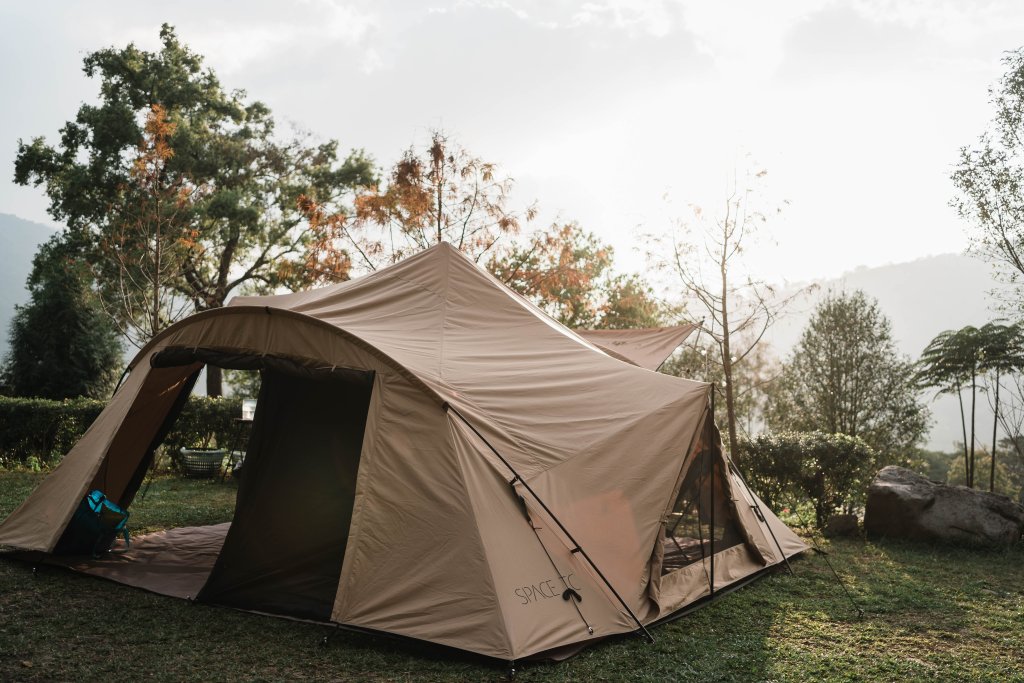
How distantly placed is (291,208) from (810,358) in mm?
15421

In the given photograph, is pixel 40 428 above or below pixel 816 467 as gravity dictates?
above

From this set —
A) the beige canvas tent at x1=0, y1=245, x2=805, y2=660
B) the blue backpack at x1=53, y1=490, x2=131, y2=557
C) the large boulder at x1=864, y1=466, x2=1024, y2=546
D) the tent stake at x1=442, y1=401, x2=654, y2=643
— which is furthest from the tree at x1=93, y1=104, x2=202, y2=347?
the large boulder at x1=864, y1=466, x2=1024, y2=546

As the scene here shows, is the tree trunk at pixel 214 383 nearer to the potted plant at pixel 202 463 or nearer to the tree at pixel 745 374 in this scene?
the potted plant at pixel 202 463

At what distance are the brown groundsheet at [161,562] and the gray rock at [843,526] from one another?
6.45 m

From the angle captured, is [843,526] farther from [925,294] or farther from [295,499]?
[925,294]

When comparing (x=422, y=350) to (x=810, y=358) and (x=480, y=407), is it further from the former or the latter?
→ (x=810, y=358)

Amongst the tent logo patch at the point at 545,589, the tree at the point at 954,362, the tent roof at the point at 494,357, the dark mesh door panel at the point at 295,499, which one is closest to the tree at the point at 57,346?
the dark mesh door panel at the point at 295,499

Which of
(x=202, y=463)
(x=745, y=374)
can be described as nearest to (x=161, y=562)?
(x=202, y=463)

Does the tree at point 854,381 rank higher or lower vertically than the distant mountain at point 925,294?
lower

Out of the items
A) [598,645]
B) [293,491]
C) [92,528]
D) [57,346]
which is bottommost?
[598,645]

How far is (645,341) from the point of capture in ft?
26.8

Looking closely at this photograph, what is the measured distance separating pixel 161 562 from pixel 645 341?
17.2 ft

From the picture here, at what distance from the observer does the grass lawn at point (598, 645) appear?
3566 millimetres

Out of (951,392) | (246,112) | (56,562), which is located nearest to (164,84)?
(246,112)
